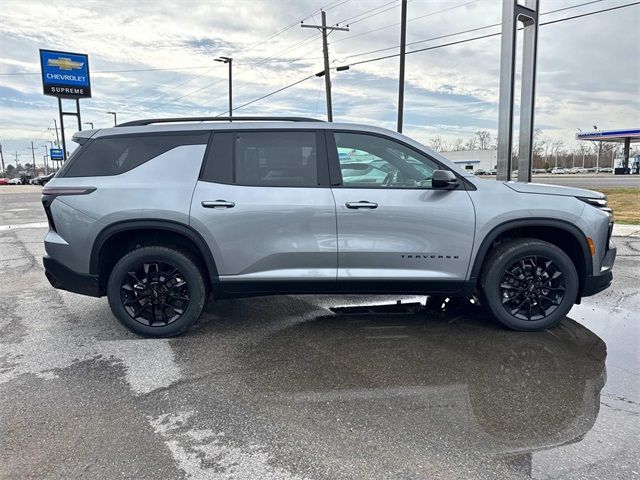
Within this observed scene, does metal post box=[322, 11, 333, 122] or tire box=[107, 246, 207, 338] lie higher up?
metal post box=[322, 11, 333, 122]

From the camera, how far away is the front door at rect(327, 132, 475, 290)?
13.1ft

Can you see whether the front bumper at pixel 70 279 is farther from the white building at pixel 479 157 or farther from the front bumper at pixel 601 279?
the white building at pixel 479 157

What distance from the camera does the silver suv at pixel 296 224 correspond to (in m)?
3.98

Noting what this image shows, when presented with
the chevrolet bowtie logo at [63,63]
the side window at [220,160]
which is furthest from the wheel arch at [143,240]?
the chevrolet bowtie logo at [63,63]

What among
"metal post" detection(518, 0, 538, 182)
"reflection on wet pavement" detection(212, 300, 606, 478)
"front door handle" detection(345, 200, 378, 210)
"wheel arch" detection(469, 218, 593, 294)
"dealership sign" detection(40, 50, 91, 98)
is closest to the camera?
"reflection on wet pavement" detection(212, 300, 606, 478)

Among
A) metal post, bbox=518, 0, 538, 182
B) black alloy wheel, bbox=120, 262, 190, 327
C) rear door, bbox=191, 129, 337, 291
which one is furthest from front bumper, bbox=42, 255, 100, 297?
metal post, bbox=518, 0, 538, 182

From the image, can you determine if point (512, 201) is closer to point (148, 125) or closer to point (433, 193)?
point (433, 193)

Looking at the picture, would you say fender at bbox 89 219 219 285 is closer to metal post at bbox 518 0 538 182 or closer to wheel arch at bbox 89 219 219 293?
wheel arch at bbox 89 219 219 293

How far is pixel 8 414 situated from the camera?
2.95 m

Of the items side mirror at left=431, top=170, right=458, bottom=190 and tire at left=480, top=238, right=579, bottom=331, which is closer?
side mirror at left=431, top=170, right=458, bottom=190

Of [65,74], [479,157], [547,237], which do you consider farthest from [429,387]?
[479,157]

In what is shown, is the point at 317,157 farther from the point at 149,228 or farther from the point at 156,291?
the point at 156,291

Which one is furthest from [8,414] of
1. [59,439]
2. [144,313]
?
[144,313]

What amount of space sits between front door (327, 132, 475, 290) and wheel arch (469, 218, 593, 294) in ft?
0.44
